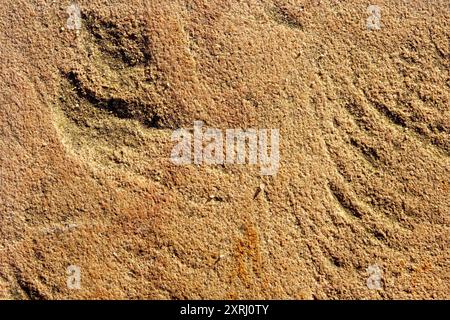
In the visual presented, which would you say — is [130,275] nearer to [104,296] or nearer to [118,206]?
[104,296]

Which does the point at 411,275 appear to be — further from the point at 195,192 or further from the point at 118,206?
the point at 118,206

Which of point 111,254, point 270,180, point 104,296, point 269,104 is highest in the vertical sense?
point 269,104

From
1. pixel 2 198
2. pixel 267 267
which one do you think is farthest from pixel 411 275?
pixel 2 198

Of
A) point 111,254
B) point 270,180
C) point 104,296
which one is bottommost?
point 104,296

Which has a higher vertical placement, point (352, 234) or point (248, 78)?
point (248, 78)

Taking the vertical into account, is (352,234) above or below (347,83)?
below

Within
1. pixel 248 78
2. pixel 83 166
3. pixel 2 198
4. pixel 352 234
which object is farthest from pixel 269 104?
pixel 2 198
